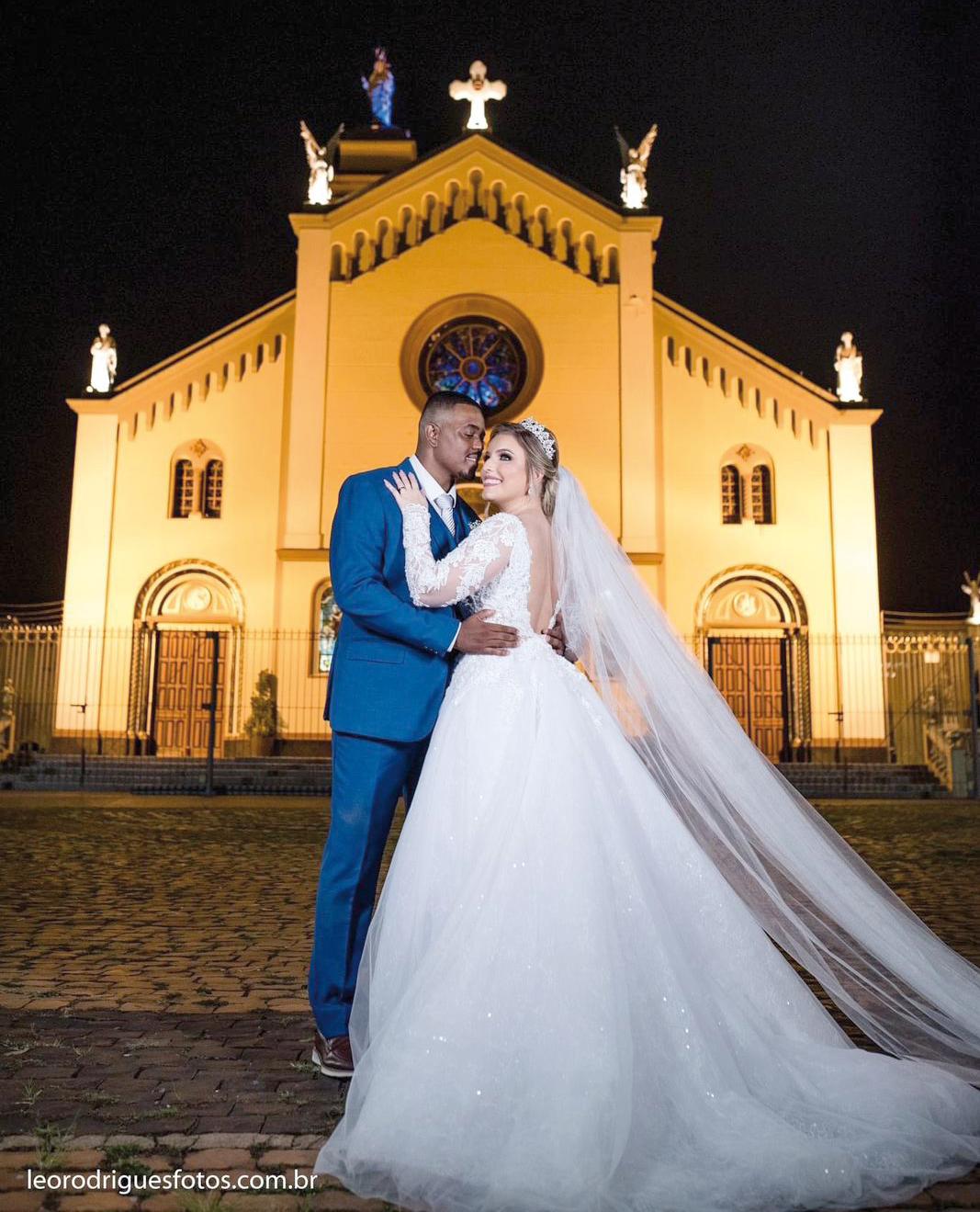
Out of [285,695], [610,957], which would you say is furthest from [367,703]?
[285,695]

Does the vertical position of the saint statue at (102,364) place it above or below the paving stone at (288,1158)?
above

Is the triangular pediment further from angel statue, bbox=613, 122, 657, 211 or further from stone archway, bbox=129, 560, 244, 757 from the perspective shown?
stone archway, bbox=129, 560, 244, 757

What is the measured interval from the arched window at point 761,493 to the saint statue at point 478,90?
931 centimetres

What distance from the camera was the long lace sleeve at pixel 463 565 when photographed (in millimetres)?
3514

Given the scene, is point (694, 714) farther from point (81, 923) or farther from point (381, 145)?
point (381, 145)

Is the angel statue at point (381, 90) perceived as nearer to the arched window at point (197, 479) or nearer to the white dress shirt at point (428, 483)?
the arched window at point (197, 479)

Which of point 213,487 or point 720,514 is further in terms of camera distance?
point 213,487

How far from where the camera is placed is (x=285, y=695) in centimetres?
2014

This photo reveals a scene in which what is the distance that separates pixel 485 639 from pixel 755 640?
1804cm

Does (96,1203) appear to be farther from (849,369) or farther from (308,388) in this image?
(849,369)

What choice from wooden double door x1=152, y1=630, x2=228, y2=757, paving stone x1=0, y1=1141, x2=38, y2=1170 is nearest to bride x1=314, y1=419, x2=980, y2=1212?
paving stone x1=0, y1=1141, x2=38, y2=1170

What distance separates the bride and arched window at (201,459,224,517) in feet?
61.5

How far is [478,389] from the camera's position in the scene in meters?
21.8

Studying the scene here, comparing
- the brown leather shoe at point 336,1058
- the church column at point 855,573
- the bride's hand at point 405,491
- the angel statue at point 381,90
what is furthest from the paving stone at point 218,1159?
the angel statue at point 381,90
